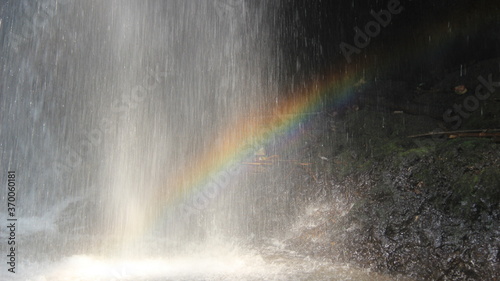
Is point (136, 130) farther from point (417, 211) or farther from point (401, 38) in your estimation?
point (401, 38)

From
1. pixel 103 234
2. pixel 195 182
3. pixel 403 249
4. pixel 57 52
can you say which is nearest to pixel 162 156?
pixel 195 182

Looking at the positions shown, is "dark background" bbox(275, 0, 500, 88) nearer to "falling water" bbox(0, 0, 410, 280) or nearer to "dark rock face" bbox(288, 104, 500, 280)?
"falling water" bbox(0, 0, 410, 280)

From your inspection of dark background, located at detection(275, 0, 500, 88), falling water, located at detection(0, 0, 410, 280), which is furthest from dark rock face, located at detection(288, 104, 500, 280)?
dark background, located at detection(275, 0, 500, 88)

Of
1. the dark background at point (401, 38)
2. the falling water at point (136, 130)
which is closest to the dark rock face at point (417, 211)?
the falling water at point (136, 130)

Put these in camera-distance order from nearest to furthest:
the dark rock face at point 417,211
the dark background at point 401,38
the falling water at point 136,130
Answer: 1. the dark rock face at point 417,211
2. the falling water at point 136,130
3. the dark background at point 401,38

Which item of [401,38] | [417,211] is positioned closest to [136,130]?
[417,211]

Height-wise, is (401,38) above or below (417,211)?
above

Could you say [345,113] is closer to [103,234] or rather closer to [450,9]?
[450,9]

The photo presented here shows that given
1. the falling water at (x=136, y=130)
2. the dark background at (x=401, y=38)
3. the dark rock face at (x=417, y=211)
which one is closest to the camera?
the dark rock face at (x=417, y=211)

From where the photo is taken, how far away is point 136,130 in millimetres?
8906

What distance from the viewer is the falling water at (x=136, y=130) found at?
562 centimetres

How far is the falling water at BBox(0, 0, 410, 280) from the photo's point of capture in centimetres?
562

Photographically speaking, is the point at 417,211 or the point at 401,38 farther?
the point at 401,38

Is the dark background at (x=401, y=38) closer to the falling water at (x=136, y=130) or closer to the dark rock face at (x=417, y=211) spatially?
the falling water at (x=136, y=130)
